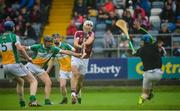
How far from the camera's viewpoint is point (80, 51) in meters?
24.1

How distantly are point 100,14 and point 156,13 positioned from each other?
8.35ft

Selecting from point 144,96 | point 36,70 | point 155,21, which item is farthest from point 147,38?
point 155,21

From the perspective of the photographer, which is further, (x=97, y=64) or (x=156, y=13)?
(x=156, y=13)

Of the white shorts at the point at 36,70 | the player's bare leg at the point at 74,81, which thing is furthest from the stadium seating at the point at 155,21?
the white shorts at the point at 36,70

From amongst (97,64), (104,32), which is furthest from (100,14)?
(97,64)

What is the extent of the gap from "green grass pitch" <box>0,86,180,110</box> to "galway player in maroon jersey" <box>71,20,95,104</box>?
0.54m

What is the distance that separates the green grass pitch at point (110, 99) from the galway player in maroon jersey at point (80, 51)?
54cm

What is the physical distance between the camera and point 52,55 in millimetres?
23781

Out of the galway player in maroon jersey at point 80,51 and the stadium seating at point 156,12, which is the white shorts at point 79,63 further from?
the stadium seating at point 156,12

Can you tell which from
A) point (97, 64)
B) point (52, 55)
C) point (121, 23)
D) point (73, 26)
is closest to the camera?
point (52, 55)

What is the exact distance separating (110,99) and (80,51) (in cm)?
298

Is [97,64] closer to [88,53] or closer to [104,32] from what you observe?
[104,32]

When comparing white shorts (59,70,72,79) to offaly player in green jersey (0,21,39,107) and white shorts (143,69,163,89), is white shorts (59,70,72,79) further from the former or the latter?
white shorts (143,69,163,89)

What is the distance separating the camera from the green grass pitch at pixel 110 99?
71.9 ft
